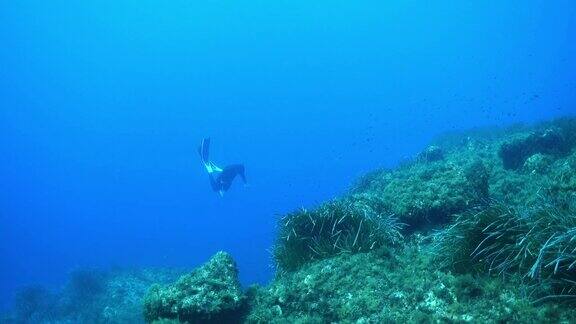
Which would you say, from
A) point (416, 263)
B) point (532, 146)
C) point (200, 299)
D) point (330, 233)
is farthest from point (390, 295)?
point (532, 146)

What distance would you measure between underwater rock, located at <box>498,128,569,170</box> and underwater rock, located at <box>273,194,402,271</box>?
24.9 ft

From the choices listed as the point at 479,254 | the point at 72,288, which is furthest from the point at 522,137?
the point at 72,288

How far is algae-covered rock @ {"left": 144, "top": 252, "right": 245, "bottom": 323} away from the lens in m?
7.53

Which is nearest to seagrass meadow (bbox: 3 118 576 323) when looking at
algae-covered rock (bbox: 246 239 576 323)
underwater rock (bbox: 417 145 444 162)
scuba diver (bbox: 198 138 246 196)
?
algae-covered rock (bbox: 246 239 576 323)

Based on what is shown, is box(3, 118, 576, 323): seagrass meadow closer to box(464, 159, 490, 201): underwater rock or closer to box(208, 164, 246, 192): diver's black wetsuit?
box(464, 159, 490, 201): underwater rock

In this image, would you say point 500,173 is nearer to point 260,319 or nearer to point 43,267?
point 260,319

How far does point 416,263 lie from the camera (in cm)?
721

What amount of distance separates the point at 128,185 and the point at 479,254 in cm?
20715

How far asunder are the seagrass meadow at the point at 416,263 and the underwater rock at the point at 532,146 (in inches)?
107

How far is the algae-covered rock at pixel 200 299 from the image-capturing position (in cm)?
753

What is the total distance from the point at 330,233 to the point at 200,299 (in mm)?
2747

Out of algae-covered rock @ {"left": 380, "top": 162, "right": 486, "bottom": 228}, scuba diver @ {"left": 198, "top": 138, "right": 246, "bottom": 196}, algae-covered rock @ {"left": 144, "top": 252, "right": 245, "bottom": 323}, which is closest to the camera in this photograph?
algae-covered rock @ {"left": 144, "top": 252, "right": 245, "bottom": 323}

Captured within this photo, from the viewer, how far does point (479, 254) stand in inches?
247

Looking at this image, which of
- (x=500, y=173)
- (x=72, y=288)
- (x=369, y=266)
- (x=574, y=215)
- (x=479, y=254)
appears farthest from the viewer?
(x=72, y=288)
